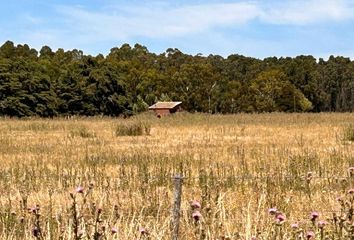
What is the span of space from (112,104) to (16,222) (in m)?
52.3

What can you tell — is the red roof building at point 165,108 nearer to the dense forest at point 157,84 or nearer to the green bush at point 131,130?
the dense forest at point 157,84

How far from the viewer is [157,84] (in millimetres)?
84250

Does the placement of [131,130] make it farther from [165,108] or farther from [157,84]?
[157,84]

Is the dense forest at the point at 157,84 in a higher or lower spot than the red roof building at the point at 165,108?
higher

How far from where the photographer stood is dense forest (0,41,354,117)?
187ft

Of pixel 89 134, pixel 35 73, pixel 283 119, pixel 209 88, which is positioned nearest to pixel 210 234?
pixel 89 134

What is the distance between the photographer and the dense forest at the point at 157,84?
57.0m

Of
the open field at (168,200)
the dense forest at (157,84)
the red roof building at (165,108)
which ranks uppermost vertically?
the dense forest at (157,84)

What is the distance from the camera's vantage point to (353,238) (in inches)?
131

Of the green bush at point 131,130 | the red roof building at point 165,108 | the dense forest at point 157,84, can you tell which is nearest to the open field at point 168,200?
the green bush at point 131,130

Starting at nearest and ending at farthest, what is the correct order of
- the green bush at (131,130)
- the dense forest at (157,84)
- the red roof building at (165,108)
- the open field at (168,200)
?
the open field at (168,200)
the green bush at (131,130)
the dense forest at (157,84)
the red roof building at (165,108)

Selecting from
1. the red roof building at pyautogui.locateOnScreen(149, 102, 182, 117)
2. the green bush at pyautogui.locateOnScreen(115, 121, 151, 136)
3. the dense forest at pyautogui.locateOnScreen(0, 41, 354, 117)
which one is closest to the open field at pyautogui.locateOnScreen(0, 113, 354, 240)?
the green bush at pyautogui.locateOnScreen(115, 121, 151, 136)

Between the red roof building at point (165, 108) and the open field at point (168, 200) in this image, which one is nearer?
the open field at point (168, 200)

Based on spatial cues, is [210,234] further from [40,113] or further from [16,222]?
[40,113]
